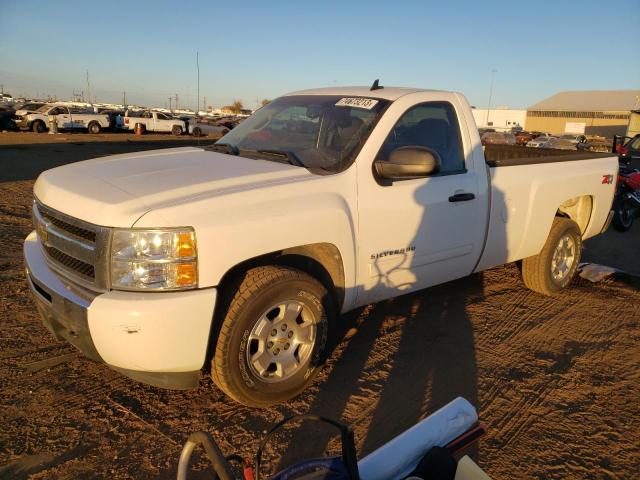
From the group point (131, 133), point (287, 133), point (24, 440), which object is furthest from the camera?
point (131, 133)

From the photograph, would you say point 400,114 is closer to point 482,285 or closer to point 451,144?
point 451,144

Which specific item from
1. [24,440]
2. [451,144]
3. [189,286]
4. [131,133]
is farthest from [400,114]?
[131,133]

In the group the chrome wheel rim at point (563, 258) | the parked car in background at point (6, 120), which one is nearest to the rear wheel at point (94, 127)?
the parked car in background at point (6, 120)

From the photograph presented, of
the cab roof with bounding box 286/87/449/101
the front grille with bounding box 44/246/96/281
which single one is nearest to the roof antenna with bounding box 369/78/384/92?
the cab roof with bounding box 286/87/449/101

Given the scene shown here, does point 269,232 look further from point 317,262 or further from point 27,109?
point 27,109

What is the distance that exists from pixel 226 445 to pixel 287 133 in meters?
2.32

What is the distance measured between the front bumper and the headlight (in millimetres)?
58

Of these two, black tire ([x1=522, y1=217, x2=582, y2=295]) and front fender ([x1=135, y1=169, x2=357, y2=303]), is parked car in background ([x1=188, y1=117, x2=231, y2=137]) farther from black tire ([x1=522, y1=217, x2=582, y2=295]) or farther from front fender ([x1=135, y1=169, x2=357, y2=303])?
front fender ([x1=135, y1=169, x2=357, y2=303])

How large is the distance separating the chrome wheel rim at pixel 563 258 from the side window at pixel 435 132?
1943 millimetres

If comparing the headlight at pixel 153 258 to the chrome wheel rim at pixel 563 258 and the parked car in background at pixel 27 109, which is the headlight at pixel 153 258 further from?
the parked car in background at pixel 27 109

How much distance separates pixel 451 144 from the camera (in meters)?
4.08

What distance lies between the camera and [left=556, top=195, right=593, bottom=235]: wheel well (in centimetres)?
545

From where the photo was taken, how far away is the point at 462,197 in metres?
3.90

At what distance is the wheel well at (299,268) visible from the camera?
275 cm
